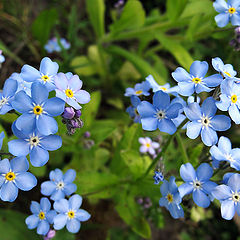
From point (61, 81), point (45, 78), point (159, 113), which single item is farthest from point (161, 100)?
point (45, 78)

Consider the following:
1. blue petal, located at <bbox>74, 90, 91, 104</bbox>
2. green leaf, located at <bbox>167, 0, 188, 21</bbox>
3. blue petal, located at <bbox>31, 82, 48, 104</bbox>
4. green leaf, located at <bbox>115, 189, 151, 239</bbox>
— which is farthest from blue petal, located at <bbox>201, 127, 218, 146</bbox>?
green leaf, located at <bbox>167, 0, 188, 21</bbox>

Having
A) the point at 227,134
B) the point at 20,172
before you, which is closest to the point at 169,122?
the point at 20,172

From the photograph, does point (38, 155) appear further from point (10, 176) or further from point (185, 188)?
point (185, 188)

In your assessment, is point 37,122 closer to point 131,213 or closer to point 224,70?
point 224,70

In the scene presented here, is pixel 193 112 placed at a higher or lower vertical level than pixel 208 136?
higher

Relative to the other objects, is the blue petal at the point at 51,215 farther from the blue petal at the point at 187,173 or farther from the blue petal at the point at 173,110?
the blue petal at the point at 173,110

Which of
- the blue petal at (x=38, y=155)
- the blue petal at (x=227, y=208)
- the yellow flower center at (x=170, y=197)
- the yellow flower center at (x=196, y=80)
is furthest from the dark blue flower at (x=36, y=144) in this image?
the blue petal at (x=227, y=208)
